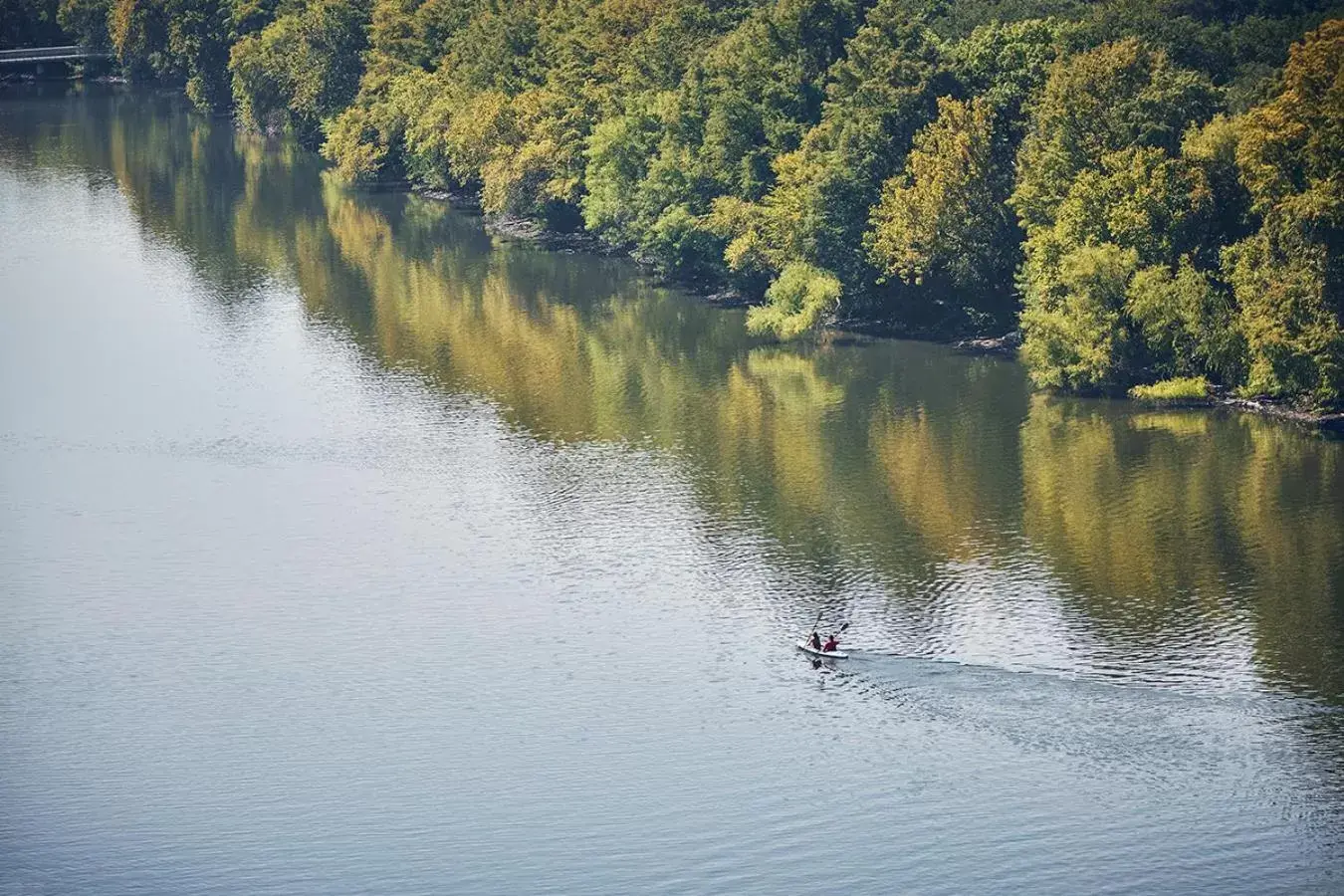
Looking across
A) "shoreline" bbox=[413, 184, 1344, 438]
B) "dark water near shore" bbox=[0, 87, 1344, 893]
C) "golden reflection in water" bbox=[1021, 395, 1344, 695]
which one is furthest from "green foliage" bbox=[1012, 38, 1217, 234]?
"golden reflection in water" bbox=[1021, 395, 1344, 695]

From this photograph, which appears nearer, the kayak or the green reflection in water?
the kayak

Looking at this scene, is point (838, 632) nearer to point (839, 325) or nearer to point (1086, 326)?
point (1086, 326)

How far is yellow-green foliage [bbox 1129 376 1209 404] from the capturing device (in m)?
96.9

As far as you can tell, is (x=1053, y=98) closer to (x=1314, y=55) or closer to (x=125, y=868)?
(x=1314, y=55)

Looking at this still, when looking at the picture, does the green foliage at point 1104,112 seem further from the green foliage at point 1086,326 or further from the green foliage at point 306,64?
the green foliage at point 306,64

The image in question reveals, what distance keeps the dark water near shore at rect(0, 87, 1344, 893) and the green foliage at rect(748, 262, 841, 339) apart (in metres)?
2.09

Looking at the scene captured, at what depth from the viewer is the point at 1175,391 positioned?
9719 cm

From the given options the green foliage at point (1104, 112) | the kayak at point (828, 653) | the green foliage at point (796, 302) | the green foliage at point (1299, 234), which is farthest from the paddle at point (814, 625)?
the green foliage at point (796, 302)

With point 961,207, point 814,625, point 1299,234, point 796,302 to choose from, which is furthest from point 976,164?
point 814,625

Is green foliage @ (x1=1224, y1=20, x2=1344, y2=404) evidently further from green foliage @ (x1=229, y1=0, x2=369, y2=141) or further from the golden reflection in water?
green foliage @ (x1=229, y1=0, x2=369, y2=141)

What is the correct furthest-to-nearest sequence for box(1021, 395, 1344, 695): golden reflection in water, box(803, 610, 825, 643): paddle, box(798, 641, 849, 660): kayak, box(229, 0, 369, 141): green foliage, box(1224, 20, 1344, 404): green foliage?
box(229, 0, 369, 141): green foliage < box(1224, 20, 1344, 404): green foliage < box(1021, 395, 1344, 695): golden reflection in water < box(803, 610, 825, 643): paddle < box(798, 641, 849, 660): kayak

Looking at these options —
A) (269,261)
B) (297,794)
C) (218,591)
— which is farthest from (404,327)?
(297,794)

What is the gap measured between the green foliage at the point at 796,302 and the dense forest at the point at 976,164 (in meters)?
0.19

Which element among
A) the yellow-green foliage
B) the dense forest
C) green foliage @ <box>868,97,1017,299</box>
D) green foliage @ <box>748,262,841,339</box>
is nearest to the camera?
the dense forest
